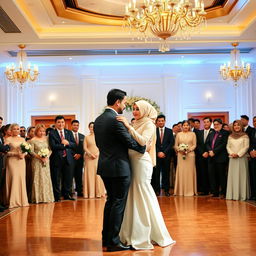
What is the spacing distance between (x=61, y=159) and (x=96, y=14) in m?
3.41

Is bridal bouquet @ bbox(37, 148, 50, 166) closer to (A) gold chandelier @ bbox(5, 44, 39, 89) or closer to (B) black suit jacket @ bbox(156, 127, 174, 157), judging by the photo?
(B) black suit jacket @ bbox(156, 127, 174, 157)

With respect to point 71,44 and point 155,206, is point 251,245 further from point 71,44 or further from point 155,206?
point 71,44

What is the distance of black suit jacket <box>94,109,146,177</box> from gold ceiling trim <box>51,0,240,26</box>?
5052mm

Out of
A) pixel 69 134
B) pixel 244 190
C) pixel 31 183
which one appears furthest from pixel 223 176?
pixel 31 183

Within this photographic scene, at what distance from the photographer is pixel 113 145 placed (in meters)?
4.33

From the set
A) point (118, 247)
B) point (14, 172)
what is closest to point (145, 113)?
point (118, 247)

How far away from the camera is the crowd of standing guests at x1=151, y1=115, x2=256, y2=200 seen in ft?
27.6

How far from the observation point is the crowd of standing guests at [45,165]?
7.96 metres

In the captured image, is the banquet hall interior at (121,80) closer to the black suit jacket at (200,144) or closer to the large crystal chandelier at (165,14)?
the large crystal chandelier at (165,14)

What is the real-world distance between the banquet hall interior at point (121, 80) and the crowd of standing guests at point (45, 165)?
1.51 ft

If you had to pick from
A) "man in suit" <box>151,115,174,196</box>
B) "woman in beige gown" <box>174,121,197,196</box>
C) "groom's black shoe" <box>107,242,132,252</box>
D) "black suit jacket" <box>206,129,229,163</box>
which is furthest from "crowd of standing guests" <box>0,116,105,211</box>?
"groom's black shoe" <box>107,242,132,252</box>

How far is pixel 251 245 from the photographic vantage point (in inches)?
180

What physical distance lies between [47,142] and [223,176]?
151 inches

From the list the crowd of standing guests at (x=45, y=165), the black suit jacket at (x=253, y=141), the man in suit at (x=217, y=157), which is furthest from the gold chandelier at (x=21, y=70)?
the black suit jacket at (x=253, y=141)
